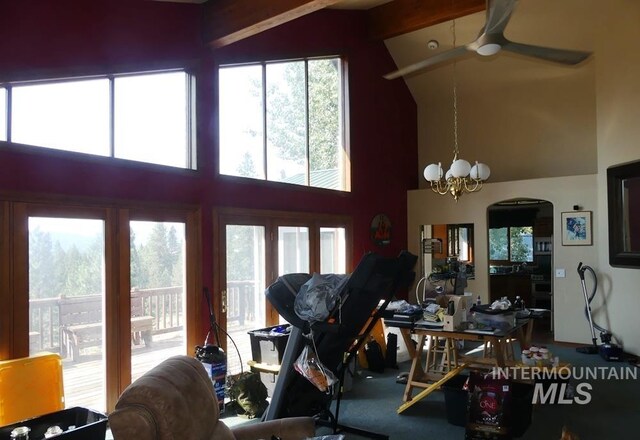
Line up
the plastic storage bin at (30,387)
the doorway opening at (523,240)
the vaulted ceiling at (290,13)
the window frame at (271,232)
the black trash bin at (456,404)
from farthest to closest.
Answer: the doorway opening at (523,240) → the window frame at (271,232) → the vaulted ceiling at (290,13) → the black trash bin at (456,404) → the plastic storage bin at (30,387)

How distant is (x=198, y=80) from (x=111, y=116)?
3.63 ft

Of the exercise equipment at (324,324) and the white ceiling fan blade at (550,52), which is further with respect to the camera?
the white ceiling fan blade at (550,52)

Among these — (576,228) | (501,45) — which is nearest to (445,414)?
(501,45)

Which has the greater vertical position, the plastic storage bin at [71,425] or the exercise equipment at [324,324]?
the exercise equipment at [324,324]

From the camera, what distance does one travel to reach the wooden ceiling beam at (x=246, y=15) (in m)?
4.33

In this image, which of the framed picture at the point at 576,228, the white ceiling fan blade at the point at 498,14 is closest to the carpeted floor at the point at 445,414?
the framed picture at the point at 576,228

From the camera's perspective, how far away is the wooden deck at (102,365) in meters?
4.09

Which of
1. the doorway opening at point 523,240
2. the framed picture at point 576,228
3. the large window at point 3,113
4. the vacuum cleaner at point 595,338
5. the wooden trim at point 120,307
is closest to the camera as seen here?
the large window at point 3,113

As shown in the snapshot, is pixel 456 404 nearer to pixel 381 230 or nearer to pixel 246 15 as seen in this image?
pixel 246 15

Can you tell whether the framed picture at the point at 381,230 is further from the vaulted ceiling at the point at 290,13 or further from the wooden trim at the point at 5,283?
the wooden trim at the point at 5,283

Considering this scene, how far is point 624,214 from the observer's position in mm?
5938

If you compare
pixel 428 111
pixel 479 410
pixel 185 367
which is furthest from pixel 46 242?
pixel 428 111

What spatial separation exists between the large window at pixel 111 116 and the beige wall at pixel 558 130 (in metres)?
4.64

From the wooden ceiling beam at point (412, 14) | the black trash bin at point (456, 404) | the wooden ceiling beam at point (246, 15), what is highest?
the wooden ceiling beam at point (412, 14)
